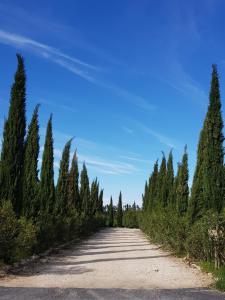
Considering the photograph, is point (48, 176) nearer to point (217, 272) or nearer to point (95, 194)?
point (217, 272)

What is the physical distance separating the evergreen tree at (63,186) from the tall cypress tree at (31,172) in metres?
7.82

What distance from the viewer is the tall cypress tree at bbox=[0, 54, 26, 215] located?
51.1 ft

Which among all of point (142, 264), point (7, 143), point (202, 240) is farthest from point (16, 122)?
point (202, 240)

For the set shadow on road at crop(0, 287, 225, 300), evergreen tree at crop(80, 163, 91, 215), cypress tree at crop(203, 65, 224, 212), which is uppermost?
evergreen tree at crop(80, 163, 91, 215)

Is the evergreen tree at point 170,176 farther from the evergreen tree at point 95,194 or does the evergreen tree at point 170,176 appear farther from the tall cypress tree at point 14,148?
the evergreen tree at point 95,194

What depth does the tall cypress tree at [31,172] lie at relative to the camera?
1950cm

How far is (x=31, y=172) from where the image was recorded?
834 inches

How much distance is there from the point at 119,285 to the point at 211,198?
254 inches

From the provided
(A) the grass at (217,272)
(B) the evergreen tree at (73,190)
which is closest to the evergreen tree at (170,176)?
(B) the evergreen tree at (73,190)

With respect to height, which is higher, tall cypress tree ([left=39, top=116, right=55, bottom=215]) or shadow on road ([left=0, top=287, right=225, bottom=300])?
tall cypress tree ([left=39, top=116, right=55, bottom=215])

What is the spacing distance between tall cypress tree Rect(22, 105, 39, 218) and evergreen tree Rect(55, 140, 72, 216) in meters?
7.82

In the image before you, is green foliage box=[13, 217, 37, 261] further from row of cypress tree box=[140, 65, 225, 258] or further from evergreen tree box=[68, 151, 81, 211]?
evergreen tree box=[68, 151, 81, 211]

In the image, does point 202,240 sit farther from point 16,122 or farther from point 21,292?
point 16,122

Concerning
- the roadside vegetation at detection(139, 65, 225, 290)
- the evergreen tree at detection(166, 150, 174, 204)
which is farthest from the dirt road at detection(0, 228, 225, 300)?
the evergreen tree at detection(166, 150, 174, 204)
